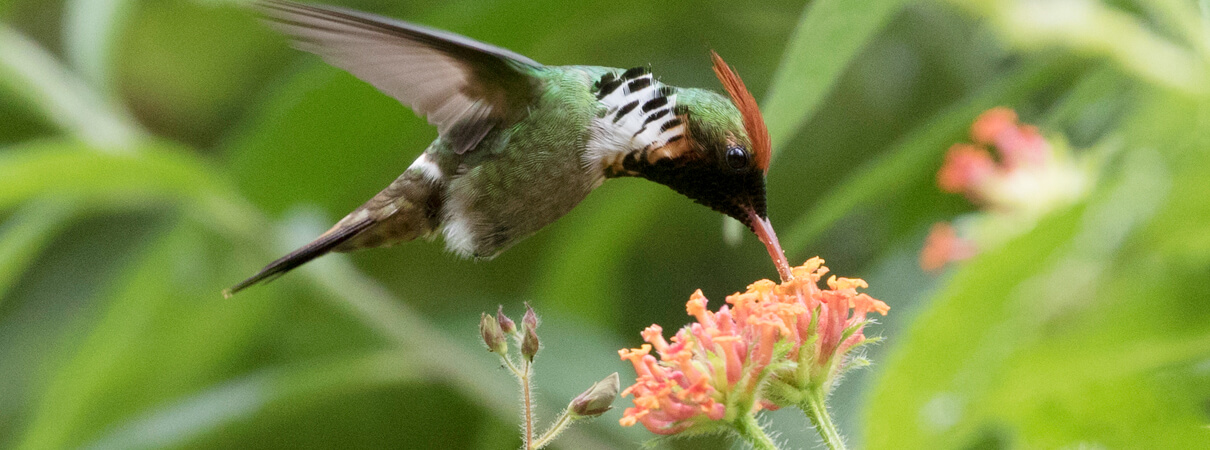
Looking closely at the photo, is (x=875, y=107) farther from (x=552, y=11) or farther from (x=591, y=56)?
(x=552, y=11)

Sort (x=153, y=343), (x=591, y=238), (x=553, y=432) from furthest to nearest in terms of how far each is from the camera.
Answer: (x=153, y=343), (x=591, y=238), (x=553, y=432)

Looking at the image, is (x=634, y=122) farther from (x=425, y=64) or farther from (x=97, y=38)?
(x=97, y=38)

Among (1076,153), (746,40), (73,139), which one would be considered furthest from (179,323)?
(1076,153)

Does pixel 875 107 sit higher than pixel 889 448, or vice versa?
pixel 875 107

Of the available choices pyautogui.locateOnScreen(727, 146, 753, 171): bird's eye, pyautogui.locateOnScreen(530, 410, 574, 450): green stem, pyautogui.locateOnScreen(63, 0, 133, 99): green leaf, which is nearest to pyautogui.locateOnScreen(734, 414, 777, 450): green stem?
pyautogui.locateOnScreen(530, 410, 574, 450): green stem

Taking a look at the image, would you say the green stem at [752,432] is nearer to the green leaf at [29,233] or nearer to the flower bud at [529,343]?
the flower bud at [529,343]

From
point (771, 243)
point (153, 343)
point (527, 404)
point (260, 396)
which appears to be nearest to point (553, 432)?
point (527, 404)
